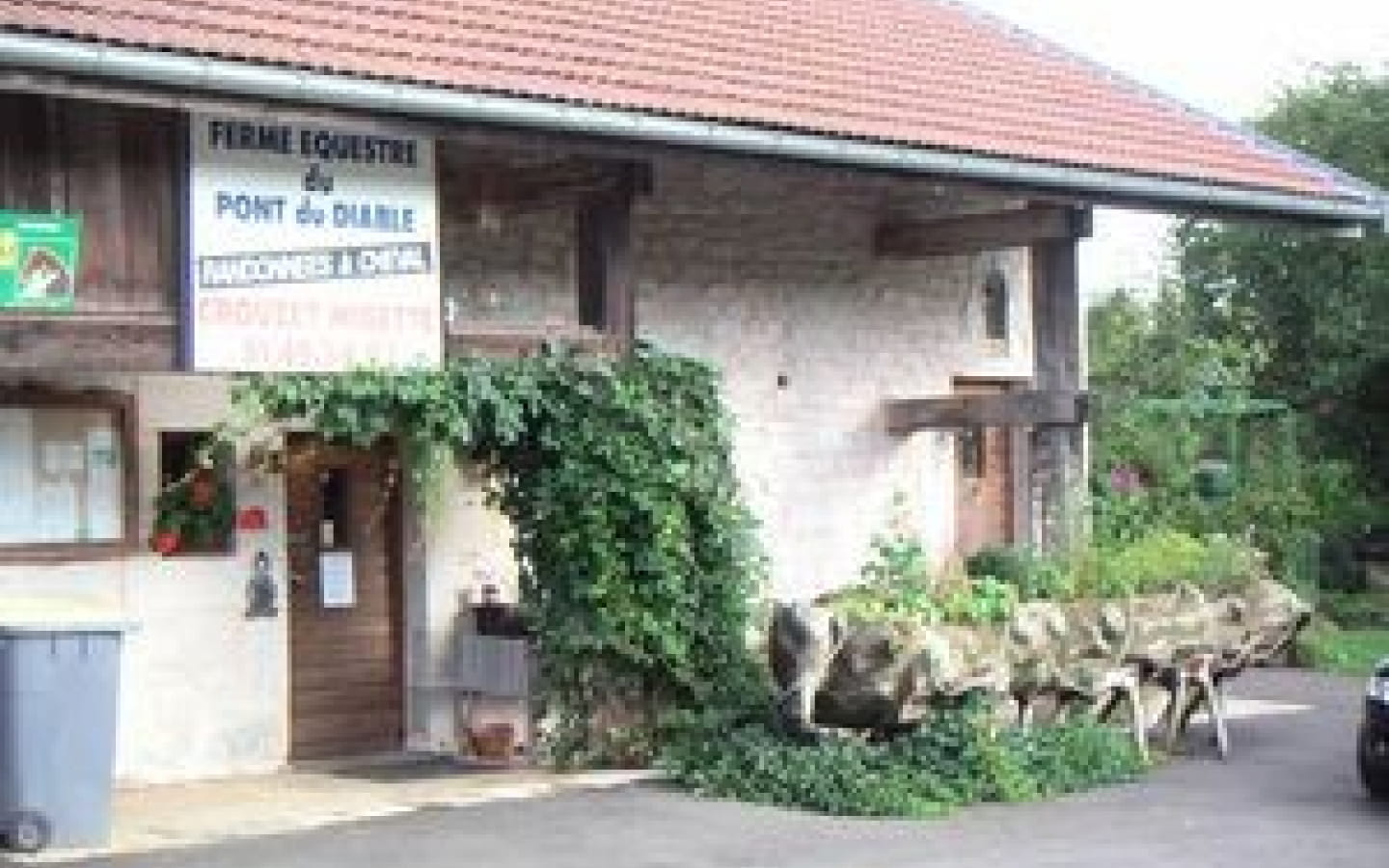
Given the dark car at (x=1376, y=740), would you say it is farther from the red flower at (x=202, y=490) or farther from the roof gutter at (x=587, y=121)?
the red flower at (x=202, y=490)

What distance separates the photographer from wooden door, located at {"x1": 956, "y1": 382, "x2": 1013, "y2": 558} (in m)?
18.0

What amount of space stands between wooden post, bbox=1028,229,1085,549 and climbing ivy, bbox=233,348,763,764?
3.20 m

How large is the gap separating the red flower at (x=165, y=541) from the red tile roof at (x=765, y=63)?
336 cm

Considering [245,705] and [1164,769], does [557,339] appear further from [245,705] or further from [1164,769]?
[1164,769]

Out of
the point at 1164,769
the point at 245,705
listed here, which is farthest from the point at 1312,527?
the point at 245,705

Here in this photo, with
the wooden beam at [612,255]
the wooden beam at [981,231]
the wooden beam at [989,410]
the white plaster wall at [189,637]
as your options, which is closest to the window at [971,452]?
the wooden beam at [989,410]

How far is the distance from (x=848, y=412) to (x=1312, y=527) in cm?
927

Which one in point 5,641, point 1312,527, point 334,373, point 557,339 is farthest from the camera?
point 1312,527

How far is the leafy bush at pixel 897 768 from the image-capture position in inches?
469

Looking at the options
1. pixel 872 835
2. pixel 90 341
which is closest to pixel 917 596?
pixel 872 835

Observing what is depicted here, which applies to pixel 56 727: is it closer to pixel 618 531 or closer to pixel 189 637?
pixel 189 637

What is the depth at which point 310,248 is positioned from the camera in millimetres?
11000

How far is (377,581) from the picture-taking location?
1430 centimetres

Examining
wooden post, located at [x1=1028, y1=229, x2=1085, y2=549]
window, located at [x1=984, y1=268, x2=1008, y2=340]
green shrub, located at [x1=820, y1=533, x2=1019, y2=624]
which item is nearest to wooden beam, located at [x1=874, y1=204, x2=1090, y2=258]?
A: wooden post, located at [x1=1028, y1=229, x2=1085, y2=549]
